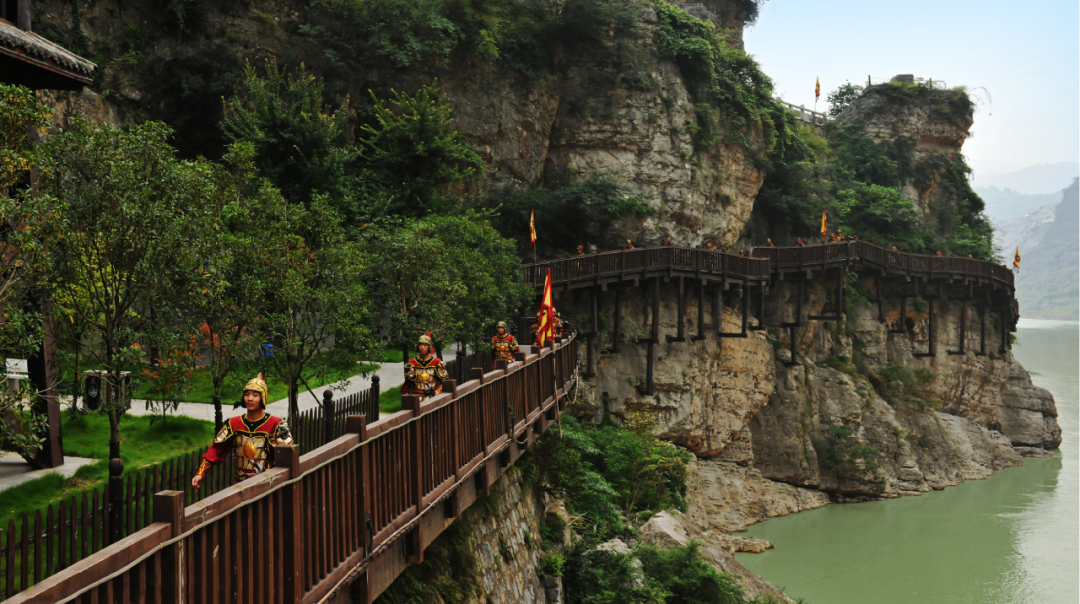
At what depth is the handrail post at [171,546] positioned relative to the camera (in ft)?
12.4

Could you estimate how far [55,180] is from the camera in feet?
27.3

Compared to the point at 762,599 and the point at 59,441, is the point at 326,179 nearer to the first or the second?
the point at 59,441

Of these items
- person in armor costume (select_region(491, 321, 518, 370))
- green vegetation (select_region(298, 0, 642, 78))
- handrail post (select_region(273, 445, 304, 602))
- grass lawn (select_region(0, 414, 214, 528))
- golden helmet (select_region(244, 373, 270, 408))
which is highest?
green vegetation (select_region(298, 0, 642, 78))

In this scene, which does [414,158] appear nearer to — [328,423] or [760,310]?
[760,310]

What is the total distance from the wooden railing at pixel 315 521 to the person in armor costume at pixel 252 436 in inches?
20.6

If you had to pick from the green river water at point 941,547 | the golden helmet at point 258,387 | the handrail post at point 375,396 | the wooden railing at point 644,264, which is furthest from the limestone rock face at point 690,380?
the golden helmet at point 258,387

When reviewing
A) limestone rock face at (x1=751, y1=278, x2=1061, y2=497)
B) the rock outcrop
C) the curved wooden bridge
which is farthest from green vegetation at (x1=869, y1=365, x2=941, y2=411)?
the rock outcrop

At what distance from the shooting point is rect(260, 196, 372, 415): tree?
1130 cm

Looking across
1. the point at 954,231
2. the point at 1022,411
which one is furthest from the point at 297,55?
the point at 1022,411

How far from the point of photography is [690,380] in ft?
96.5

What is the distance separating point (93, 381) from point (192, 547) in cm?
587

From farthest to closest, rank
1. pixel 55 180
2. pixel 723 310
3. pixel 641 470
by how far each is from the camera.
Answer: pixel 723 310 < pixel 641 470 < pixel 55 180

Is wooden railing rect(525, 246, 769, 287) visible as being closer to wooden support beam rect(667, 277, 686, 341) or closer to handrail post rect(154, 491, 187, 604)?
wooden support beam rect(667, 277, 686, 341)

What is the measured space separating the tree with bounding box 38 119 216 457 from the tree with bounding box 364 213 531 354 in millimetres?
6263
